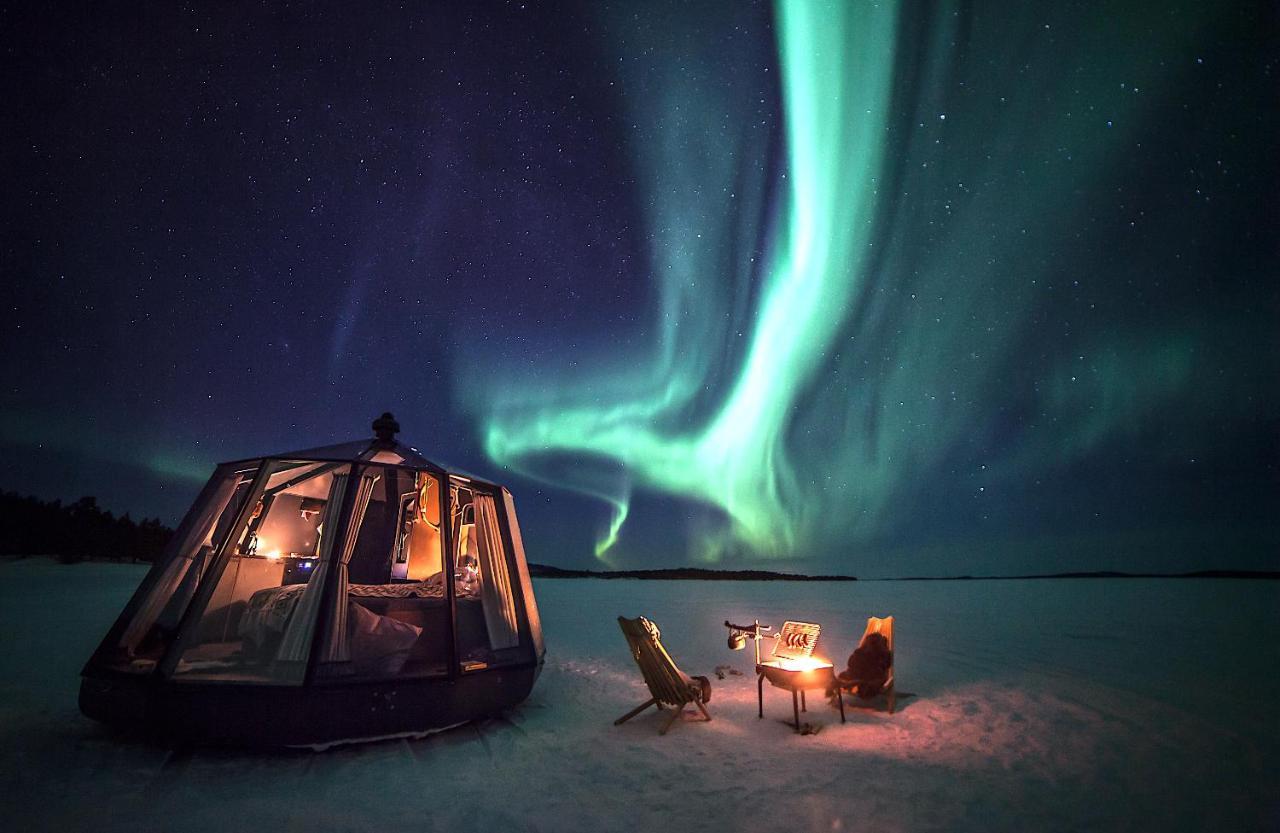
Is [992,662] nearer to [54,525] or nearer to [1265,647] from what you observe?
[1265,647]

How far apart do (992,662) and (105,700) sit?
1245cm

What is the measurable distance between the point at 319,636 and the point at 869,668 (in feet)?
19.3

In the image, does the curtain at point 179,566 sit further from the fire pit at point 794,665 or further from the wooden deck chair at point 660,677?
the fire pit at point 794,665

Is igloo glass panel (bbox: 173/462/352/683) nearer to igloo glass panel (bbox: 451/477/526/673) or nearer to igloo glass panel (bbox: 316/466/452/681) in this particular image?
igloo glass panel (bbox: 316/466/452/681)

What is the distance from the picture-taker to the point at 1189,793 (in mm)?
4500

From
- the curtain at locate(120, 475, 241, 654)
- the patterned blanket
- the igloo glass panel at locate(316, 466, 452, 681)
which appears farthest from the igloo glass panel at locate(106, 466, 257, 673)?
the igloo glass panel at locate(316, 466, 452, 681)

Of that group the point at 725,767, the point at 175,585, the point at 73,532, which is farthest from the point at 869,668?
the point at 73,532

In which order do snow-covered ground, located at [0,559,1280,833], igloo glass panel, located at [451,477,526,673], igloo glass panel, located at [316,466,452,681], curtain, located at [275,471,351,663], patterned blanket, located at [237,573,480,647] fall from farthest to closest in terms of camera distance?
1. igloo glass panel, located at [451,477,526,673]
2. patterned blanket, located at [237,573,480,647]
3. igloo glass panel, located at [316,466,452,681]
4. curtain, located at [275,471,351,663]
5. snow-covered ground, located at [0,559,1280,833]

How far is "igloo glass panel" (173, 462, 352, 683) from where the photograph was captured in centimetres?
510

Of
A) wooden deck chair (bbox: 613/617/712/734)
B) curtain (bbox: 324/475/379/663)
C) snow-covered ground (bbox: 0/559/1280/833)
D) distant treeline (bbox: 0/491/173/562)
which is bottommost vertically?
snow-covered ground (bbox: 0/559/1280/833)

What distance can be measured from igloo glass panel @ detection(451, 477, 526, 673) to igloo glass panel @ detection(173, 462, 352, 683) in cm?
131

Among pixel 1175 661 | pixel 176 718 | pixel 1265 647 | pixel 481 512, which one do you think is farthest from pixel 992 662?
pixel 176 718

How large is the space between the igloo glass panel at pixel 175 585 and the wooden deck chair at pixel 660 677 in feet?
13.9

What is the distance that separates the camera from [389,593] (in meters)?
8.50
